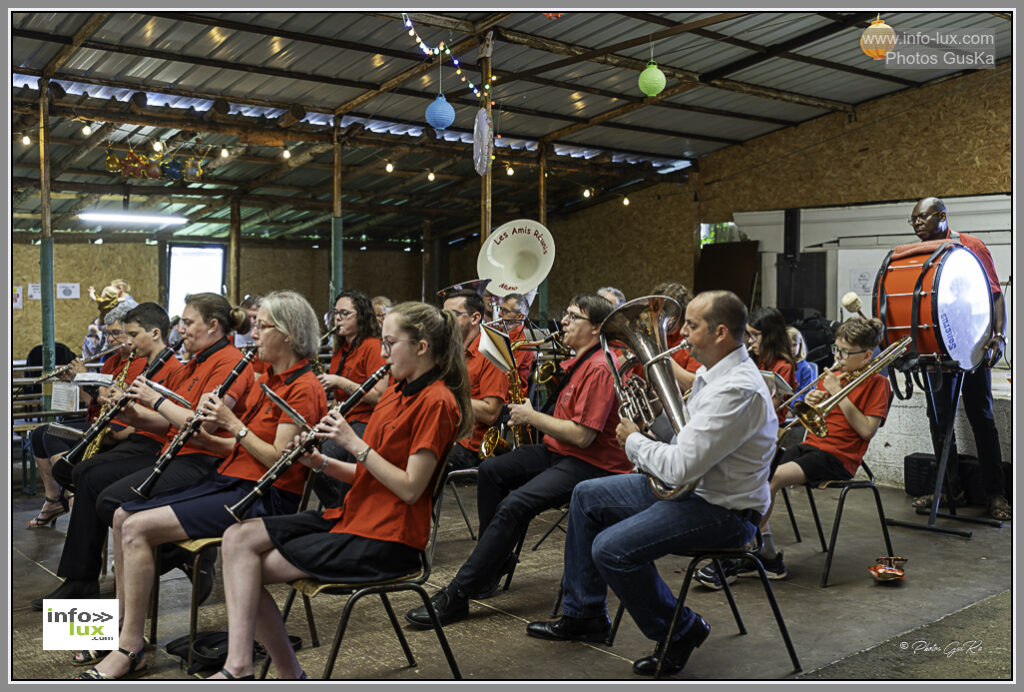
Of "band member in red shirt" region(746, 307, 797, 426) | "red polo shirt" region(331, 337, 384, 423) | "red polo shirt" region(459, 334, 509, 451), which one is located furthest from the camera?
"red polo shirt" region(331, 337, 384, 423)

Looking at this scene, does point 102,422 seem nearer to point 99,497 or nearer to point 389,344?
point 99,497

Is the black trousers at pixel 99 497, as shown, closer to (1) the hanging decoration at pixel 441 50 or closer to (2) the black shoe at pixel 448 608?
(2) the black shoe at pixel 448 608

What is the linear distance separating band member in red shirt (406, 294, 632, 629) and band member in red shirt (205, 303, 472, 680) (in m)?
0.86

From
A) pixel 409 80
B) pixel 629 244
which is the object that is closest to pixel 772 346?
pixel 409 80

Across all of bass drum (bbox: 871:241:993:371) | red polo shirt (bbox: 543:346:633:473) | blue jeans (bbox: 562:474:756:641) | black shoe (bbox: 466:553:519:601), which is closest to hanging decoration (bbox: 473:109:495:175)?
bass drum (bbox: 871:241:993:371)

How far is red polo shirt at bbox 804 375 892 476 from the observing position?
14.2ft

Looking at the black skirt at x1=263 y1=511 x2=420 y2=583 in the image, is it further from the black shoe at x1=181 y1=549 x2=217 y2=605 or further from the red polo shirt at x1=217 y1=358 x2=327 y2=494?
the black shoe at x1=181 y1=549 x2=217 y2=605

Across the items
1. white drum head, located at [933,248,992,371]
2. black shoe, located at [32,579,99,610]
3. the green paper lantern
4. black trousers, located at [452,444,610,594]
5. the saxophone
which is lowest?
black shoe, located at [32,579,99,610]

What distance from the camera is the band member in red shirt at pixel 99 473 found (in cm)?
348

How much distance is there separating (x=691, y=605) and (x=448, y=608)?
113 centimetres

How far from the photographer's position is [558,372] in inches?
194

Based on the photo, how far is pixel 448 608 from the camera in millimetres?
3615

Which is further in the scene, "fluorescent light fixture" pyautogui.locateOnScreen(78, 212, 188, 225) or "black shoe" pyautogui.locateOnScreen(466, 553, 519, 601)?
"fluorescent light fixture" pyautogui.locateOnScreen(78, 212, 188, 225)

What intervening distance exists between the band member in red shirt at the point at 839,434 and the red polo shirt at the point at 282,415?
6.95ft
